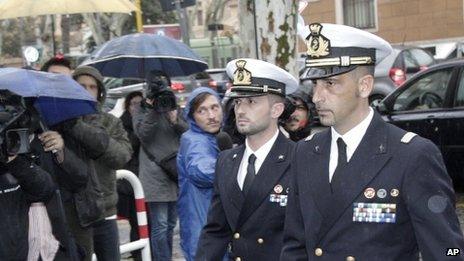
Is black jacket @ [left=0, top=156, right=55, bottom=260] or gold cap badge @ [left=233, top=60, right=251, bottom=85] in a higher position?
gold cap badge @ [left=233, top=60, right=251, bottom=85]

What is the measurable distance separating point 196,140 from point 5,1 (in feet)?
12.9

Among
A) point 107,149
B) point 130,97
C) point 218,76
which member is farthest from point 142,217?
point 218,76

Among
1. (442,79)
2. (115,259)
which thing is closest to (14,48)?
(442,79)

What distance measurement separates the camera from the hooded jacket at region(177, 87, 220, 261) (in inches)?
203

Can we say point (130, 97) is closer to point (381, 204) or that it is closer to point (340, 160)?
point (340, 160)

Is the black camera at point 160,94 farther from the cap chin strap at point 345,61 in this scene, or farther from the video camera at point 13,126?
the cap chin strap at point 345,61


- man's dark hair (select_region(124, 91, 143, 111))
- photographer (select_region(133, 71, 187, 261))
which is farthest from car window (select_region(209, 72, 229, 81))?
photographer (select_region(133, 71, 187, 261))

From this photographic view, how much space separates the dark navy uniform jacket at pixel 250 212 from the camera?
402 cm

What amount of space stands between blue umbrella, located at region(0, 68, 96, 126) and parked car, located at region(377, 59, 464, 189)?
19.7 ft

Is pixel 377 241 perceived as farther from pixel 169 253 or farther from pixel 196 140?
pixel 169 253

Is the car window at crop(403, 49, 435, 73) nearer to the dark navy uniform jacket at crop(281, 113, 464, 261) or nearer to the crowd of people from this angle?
the crowd of people

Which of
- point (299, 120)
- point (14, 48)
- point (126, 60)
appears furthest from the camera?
point (14, 48)

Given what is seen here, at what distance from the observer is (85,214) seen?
527 cm

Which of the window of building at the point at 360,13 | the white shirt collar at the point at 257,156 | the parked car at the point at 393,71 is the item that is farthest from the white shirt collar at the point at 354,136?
the window of building at the point at 360,13
